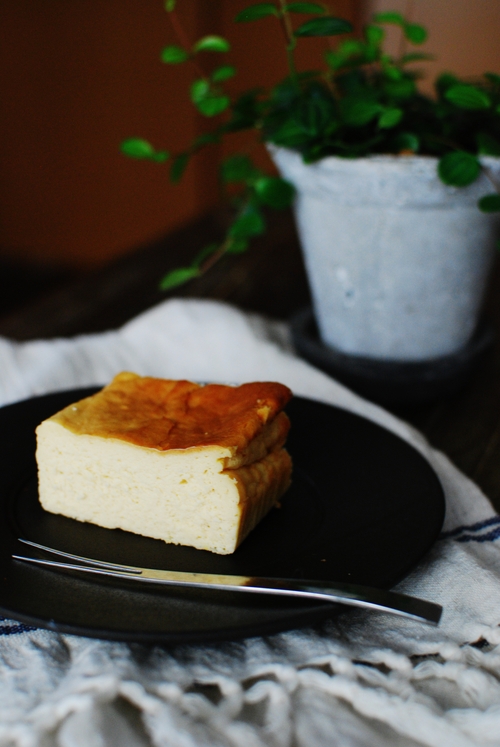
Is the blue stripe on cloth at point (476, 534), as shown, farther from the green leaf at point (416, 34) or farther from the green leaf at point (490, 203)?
the green leaf at point (416, 34)

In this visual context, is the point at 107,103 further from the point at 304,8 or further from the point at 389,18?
the point at 304,8

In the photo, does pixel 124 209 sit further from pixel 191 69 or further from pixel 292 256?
pixel 292 256

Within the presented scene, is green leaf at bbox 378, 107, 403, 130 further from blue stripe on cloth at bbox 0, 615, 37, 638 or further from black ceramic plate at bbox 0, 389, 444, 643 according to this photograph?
blue stripe on cloth at bbox 0, 615, 37, 638

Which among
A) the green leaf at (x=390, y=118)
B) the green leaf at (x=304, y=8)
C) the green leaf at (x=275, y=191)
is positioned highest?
the green leaf at (x=304, y=8)

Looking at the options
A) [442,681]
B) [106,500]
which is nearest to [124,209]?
[106,500]

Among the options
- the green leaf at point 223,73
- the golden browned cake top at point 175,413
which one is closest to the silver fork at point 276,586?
the golden browned cake top at point 175,413

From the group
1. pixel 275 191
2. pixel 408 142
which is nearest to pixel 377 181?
pixel 408 142
